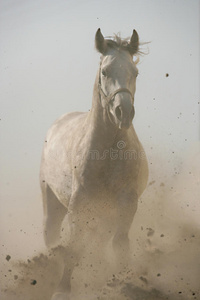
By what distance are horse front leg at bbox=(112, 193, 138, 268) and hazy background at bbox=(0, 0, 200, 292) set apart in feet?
4.96

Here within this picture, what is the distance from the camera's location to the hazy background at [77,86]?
6387 millimetres

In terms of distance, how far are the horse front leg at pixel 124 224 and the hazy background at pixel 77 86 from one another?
1512mm

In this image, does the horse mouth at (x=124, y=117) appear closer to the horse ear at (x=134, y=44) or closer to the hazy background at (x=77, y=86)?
the horse ear at (x=134, y=44)

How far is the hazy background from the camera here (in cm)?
639

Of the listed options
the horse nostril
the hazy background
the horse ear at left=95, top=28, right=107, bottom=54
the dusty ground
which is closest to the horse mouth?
the horse nostril

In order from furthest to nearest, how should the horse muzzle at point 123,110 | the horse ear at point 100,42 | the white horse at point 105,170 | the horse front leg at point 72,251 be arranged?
the horse front leg at point 72,251, the horse ear at point 100,42, the white horse at point 105,170, the horse muzzle at point 123,110

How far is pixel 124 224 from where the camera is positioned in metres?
4.18

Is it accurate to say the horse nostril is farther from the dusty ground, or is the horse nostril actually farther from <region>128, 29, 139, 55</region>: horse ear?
the dusty ground

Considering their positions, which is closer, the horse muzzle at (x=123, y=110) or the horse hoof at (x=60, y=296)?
the horse muzzle at (x=123, y=110)

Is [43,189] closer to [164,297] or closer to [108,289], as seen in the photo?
[108,289]

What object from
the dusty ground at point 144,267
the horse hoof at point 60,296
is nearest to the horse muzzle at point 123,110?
the dusty ground at point 144,267

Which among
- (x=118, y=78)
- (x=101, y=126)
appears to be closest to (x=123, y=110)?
(x=118, y=78)

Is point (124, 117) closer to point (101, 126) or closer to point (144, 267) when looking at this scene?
point (101, 126)

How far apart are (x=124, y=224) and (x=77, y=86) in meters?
3.47
